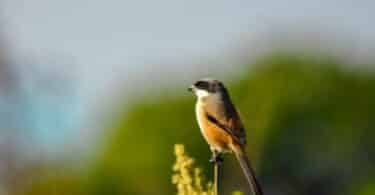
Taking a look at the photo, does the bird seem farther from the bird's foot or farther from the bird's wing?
the bird's foot

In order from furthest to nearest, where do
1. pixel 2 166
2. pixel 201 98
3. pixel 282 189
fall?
pixel 282 189
pixel 2 166
pixel 201 98

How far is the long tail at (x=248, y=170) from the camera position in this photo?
8.96m

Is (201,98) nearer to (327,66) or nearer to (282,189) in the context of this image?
(282,189)

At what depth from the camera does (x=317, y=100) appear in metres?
51.2

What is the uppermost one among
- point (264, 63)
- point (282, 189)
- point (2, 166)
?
point (2, 166)

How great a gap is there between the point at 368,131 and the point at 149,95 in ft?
21.5

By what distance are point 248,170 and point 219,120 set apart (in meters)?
0.33

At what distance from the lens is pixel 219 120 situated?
31.0 feet

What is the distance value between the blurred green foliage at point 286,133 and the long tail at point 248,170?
113 feet

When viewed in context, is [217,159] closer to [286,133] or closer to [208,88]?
[208,88]

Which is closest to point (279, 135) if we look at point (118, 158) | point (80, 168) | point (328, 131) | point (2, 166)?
point (328, 131)

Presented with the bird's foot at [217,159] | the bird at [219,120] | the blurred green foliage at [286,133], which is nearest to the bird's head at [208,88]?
the bird at [219,120]

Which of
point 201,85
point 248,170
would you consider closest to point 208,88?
point 201,85

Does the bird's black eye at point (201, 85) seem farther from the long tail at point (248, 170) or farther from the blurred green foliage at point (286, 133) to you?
the blurred green foliage at point (286, 133)
